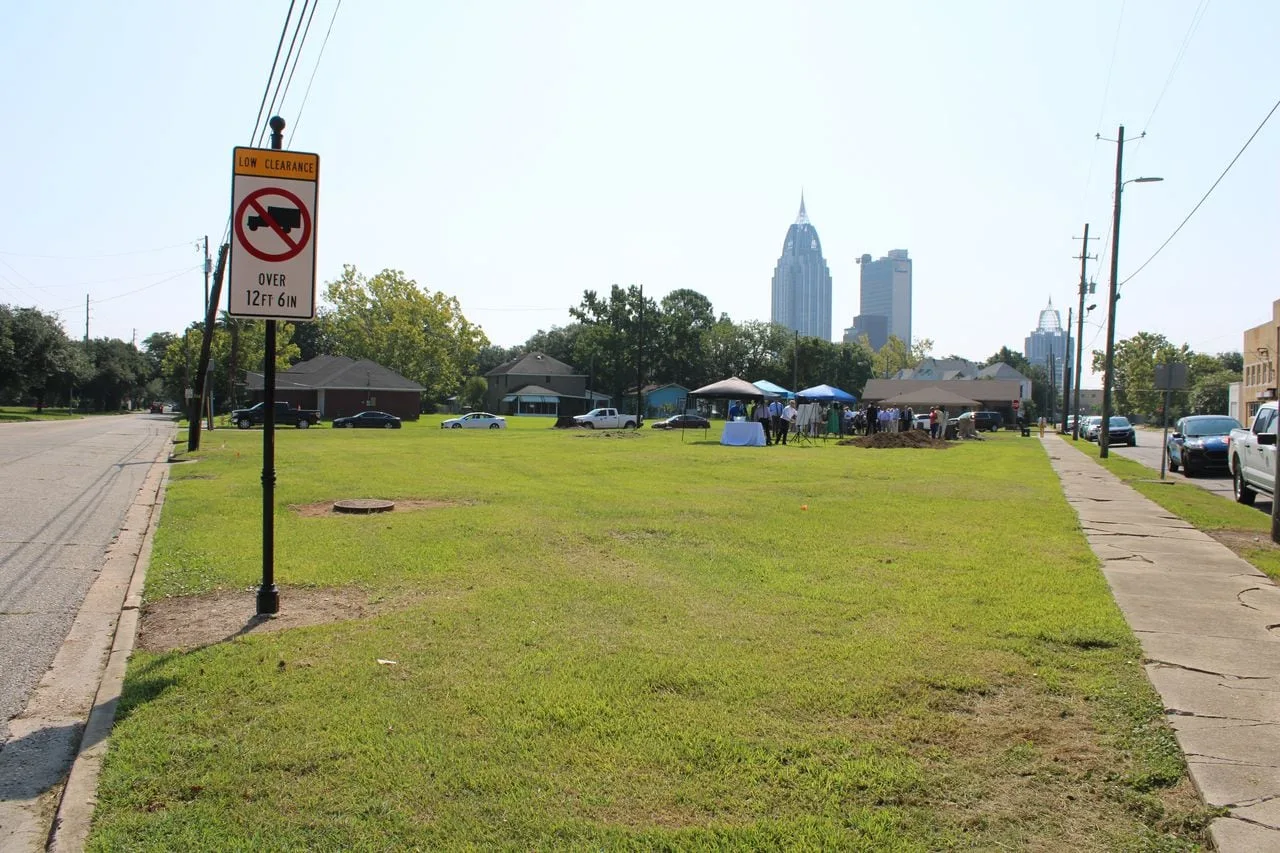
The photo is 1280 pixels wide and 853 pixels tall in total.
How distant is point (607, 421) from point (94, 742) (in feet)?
173

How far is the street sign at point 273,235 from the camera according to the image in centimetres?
650

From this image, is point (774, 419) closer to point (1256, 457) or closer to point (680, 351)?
point (1256, 457)

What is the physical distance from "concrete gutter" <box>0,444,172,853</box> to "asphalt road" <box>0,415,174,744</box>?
0.12m

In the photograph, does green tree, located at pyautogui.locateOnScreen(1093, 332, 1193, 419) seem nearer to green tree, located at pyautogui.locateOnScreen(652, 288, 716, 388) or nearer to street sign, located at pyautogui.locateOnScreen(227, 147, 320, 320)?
green tree, located at pyautogui.locateOnScreen(652, 288, 716, 388)

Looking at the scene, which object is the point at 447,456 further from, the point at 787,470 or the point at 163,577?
the point at 163,577

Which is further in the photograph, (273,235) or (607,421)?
(607,421)

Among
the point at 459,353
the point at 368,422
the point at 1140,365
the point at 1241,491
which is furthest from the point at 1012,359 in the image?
the point at 1241,491

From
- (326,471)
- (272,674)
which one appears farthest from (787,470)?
(272,674)

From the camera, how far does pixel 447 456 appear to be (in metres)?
26.3

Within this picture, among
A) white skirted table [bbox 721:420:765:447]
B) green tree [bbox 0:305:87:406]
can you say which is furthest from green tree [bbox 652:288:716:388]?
white skirted table [bbox 721:420:765:447]

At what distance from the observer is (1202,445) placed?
22.9 meters

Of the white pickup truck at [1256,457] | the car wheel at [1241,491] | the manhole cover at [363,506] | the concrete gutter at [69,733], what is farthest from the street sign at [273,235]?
the car wheel at [1241,491]

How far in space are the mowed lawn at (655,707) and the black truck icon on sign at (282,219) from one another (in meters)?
2.77

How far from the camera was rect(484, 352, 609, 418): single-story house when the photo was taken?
10019 cm
